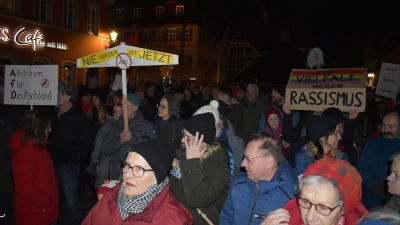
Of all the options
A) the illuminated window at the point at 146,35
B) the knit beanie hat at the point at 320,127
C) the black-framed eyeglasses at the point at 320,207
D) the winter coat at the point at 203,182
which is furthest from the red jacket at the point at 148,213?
the illuminated window at the point at 146,35

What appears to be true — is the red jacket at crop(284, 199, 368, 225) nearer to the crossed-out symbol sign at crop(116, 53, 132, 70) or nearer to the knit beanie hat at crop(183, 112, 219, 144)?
the knit beanie hat at crop(183, 112, 219, 144)

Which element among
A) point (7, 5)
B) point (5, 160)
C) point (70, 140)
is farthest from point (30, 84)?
point (7, 5)

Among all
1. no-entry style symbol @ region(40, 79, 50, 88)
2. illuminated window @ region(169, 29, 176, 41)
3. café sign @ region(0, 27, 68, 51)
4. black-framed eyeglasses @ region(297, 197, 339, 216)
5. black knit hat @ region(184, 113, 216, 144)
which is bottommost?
black-framed eyeglasses @ region(297, 197, 339, 216)

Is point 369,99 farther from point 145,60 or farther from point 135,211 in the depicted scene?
point 135,211

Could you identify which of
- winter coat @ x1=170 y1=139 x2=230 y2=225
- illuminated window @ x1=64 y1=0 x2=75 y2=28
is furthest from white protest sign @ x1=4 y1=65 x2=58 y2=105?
illuminated window @ x1=64 y1=0 x2=75 y2=28

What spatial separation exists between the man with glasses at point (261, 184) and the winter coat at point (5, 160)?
331 centimetres

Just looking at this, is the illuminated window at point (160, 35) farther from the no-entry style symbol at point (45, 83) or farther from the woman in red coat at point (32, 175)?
the woman in red coat at point (32, 175)

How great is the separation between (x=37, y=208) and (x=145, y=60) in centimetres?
236

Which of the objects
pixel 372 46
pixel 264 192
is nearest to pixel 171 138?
pixel 264 192

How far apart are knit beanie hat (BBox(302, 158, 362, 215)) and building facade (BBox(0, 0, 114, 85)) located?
17454 mm

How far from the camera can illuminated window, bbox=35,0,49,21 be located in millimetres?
18594

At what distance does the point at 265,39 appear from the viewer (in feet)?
235

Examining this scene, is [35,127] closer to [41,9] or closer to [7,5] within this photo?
[7,5]

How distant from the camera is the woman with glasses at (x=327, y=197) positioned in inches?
84.3
